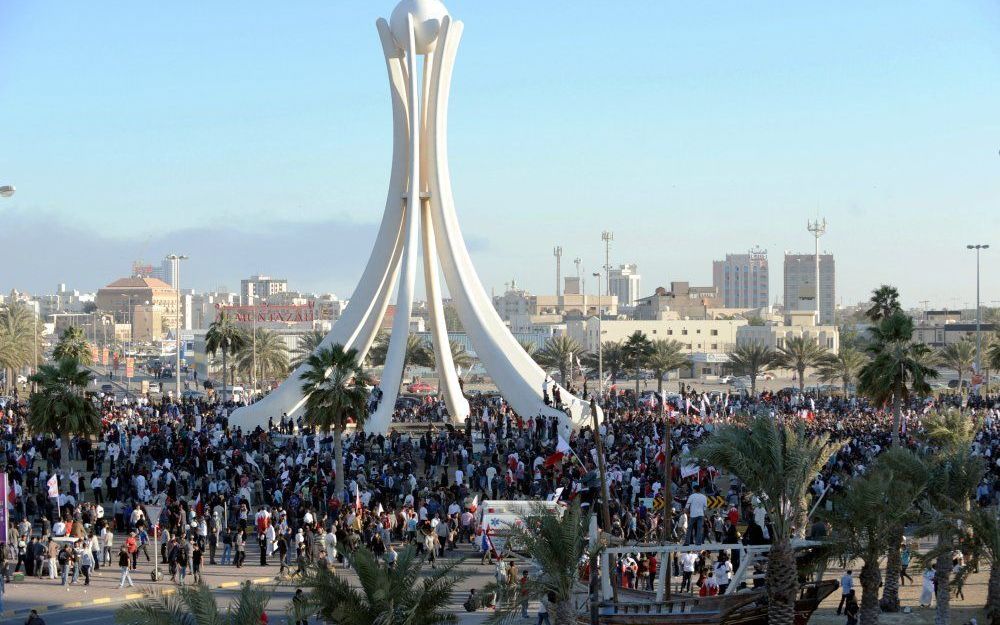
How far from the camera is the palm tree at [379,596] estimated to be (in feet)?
44.7

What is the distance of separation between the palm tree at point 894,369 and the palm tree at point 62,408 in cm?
1896

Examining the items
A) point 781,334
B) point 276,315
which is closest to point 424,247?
point 781,334

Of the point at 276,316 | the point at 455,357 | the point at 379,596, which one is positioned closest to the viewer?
the point at 379,596

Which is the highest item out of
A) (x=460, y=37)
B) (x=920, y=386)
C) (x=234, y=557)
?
(x=460, y=37)

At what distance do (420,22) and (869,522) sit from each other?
25.8 metres

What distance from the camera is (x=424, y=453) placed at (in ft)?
106

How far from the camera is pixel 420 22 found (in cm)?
4000

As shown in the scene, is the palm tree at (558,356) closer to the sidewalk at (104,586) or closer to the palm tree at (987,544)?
the sidewalk at (104,586)

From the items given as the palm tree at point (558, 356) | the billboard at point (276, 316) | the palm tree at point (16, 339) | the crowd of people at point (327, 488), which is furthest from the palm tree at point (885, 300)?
the billboard at point (276, 316)

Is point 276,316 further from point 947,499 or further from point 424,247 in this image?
point 947,499

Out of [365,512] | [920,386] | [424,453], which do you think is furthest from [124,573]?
[920,386]

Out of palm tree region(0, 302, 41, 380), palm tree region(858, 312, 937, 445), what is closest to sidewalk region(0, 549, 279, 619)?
palm tree region(858, 312, 937, 445)

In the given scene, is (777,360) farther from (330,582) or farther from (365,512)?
(330,582)

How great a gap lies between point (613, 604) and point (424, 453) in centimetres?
1562
